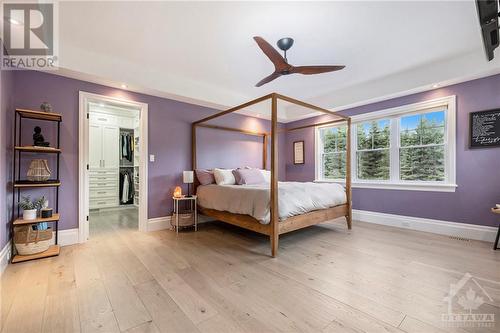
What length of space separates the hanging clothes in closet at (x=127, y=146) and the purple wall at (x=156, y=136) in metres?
2.75

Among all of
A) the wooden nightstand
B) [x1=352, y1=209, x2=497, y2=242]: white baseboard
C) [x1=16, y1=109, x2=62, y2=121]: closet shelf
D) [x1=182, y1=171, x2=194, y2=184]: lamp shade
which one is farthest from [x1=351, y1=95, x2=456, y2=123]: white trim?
[x1=16, y1=109, x2=62, y2=121]: closet shelf

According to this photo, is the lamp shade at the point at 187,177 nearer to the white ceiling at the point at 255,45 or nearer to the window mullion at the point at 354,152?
the white ceiling at the point at 255,45

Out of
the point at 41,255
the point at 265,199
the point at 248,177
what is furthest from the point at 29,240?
the point at 248,177

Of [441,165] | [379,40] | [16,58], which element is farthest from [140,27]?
[441,165]

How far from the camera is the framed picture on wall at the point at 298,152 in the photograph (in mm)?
5625

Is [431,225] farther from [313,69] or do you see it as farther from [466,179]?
[313,69]

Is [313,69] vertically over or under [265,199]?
over

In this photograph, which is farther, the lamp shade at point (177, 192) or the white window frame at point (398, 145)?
the lamp shade at point (177, 192)

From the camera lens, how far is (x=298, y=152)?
5.72 metres

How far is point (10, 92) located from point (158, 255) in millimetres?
2569

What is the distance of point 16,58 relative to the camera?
2613mm

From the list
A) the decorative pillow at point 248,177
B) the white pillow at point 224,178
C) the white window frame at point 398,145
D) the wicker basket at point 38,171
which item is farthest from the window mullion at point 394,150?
the wicker basket at point 38,171

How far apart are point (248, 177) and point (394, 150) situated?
281cm

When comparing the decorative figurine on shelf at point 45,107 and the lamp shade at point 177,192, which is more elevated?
the decorative figurine on shelf at point 45,107
